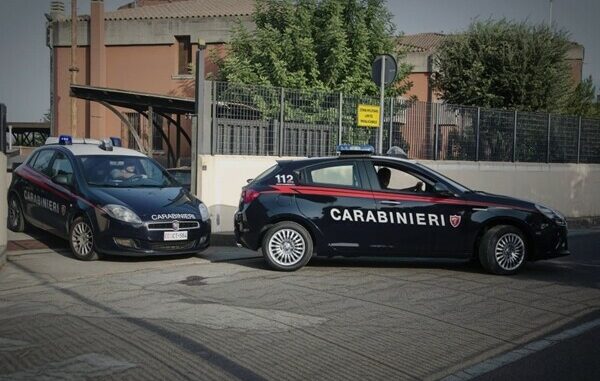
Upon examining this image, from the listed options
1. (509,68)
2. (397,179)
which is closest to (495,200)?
(397,179)

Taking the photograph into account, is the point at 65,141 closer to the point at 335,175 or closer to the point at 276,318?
the point at 335,175

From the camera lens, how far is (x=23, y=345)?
5465 mm

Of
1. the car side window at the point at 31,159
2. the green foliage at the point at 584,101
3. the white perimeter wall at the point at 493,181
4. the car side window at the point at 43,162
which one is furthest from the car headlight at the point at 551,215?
the green foliage at the point at 584,101

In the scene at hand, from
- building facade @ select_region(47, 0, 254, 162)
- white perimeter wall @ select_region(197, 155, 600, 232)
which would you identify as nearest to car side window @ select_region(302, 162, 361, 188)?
white perimeter wall @ select_region(197, 155, 600, 232)

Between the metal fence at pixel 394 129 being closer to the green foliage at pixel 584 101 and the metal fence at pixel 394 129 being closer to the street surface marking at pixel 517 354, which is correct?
the street surface marking at pixel 517 354

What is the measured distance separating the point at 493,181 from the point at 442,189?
871 centimetres

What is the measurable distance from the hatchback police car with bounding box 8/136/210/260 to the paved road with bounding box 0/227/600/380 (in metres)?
0.37

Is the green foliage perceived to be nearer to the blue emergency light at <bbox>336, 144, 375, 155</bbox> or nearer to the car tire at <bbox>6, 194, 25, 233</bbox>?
the blue emergency light at <bbox>336, 144, 375, 155</bbox>

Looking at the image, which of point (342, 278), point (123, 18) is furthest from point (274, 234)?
point (123, 18)

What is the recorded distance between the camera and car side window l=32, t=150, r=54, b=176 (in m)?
11.3

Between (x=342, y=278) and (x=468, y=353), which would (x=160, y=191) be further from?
(x=468, y=353)

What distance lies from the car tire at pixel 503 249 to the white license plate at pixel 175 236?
429cm

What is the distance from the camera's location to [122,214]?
9469 mm

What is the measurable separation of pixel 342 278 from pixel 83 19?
29.0 meters
